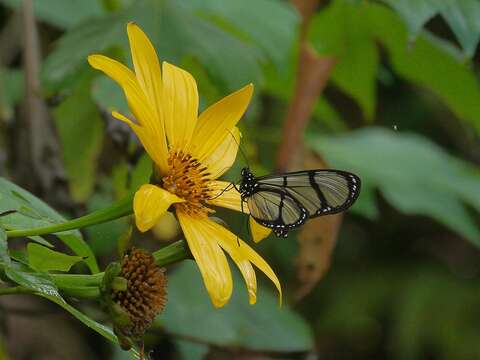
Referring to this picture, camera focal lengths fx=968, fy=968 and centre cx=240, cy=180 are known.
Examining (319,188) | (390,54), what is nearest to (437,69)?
(390,54)

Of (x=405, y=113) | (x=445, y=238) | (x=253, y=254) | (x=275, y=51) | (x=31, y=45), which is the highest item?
(x=253, y=254)

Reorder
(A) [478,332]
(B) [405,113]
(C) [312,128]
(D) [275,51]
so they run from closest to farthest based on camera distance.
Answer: (D) [275,51] < (C) [312,128] < (A) [478,332] < (B) [405,113]

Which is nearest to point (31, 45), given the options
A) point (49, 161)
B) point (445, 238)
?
point (49, 161)

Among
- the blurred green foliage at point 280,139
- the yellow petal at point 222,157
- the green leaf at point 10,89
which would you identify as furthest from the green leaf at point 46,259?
the green leaf at point 10,89

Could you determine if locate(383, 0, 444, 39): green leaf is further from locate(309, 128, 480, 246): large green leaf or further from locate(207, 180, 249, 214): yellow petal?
locate(309, 128, 480, 246): large green leaf

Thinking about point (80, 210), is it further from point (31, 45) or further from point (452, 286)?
point (452, 286)

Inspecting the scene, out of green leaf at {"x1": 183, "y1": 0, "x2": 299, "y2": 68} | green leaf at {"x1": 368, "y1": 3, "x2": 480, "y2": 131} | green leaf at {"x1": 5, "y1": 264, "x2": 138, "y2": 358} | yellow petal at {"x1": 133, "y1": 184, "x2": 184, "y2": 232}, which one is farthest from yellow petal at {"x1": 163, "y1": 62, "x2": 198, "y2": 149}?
green leaf at {"x1": 368, "y1": 3, "x2": 480, "y2": 131}
